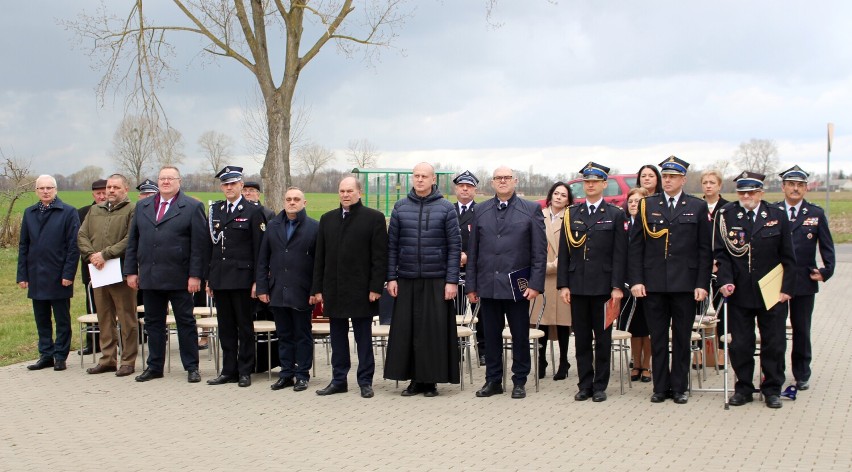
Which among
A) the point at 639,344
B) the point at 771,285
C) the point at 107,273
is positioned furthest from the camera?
the point at 107,273

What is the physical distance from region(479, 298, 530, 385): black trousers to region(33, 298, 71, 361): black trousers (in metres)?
4.87

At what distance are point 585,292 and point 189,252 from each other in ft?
13.3

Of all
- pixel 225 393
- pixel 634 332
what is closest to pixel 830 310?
pixel 634 332

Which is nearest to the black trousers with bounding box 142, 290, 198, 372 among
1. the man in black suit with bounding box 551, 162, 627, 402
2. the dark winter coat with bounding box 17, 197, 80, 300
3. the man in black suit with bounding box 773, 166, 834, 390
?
the dark winter coat with bounding box 17, 197, 80, 300

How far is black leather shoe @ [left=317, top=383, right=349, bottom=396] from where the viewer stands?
9031mm

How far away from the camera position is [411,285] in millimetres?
9016

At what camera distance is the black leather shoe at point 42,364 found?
1064cm

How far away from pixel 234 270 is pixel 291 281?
67 centimetres

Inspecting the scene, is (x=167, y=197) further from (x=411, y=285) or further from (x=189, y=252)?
(x=411, y=285)

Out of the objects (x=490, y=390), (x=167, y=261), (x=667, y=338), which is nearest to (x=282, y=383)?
(x=167, y=261)

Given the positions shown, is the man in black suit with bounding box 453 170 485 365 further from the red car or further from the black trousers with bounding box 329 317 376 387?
the red car

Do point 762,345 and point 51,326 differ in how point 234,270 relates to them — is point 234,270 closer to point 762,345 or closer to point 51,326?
point 51,326

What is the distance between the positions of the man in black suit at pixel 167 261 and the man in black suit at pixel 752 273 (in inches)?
199

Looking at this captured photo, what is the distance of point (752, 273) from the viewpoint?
8.16 metres
